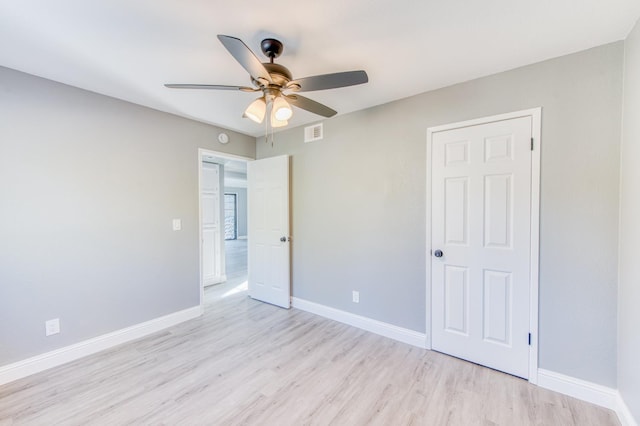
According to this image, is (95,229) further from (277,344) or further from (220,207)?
(220,207)

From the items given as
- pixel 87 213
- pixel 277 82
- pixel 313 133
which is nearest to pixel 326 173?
pixel 313 133

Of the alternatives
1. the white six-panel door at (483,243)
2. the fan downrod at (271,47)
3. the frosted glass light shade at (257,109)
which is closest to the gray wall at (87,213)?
the frosted glass light shade at (257,109)

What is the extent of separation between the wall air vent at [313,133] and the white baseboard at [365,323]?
2102mm

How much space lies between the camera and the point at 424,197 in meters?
2.53

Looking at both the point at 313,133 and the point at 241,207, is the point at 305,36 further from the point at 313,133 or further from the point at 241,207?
the point at 241,207

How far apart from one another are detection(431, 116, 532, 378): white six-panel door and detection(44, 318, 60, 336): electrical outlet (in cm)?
337

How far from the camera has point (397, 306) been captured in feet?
8.96

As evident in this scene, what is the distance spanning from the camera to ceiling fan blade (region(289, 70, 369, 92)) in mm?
1585

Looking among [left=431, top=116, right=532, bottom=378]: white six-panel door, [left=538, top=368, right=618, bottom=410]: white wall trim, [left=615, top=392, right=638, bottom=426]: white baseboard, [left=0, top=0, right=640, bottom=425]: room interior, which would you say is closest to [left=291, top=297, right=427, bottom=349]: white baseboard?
[left=0, top=0, right=640, bottom=425]: room interior

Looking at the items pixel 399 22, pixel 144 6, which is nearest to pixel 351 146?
pixel 399 22

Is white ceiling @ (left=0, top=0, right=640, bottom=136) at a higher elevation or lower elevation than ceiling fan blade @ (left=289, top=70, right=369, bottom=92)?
higher

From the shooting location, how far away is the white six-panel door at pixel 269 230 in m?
3.56

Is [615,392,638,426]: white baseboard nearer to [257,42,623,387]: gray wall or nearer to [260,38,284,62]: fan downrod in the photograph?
[257,42,623,387]: gray wall

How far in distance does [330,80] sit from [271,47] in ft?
1.46
